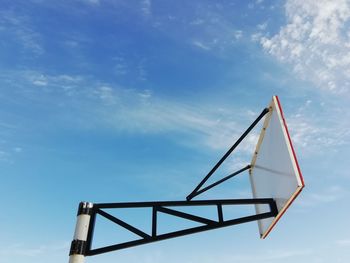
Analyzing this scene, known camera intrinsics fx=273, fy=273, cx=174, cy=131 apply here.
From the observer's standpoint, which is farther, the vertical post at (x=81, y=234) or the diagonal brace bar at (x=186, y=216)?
the diagonal brace bar at (x=186, y=216)

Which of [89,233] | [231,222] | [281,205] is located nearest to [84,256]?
[89,233]

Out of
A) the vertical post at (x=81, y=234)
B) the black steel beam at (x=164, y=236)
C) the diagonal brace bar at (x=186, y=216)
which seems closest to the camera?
the vertical post at (x=81, y=234)

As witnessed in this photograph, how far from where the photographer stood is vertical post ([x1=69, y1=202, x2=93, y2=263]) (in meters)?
4.35

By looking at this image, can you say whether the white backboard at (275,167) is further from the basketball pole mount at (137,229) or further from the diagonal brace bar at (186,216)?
the diagonal brace bar at (186,216)

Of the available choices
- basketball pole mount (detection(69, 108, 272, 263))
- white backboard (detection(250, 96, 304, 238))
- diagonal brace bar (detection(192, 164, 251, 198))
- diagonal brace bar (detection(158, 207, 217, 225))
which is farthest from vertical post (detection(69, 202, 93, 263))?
white backboard (detection(250, 96, 304, 238))

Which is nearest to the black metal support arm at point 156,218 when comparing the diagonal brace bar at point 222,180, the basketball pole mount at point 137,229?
the basketball pole mount at point 137,229

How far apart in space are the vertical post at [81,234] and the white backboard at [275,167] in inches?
133

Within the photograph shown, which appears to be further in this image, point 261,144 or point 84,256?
point 261,144

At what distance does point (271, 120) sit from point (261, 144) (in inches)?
34.9

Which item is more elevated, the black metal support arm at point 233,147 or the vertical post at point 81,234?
the black metal support arm at point 233,147

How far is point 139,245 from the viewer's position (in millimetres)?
4660

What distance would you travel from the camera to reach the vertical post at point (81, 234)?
435 cm

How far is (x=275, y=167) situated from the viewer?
532 centimetres

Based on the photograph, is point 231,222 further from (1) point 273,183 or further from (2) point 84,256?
(2) point 84,256
